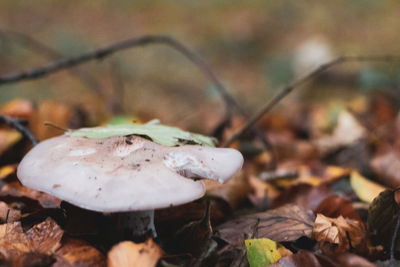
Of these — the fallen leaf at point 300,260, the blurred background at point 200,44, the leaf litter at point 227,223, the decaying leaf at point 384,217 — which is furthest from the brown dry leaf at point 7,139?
the blurred background at point 200,44

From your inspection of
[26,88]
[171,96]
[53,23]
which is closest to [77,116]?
[171,96]

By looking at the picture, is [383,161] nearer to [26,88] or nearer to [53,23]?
[26,88]

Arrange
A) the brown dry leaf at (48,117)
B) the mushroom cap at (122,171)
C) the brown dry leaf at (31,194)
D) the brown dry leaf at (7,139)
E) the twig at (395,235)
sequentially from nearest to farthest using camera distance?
the mushroom cap at (122,171) → the twig at (395,235) → the brown dry leaf at (31,194) → the brown dry leaf at (7,139) → the brown dry leaf at (48,117)

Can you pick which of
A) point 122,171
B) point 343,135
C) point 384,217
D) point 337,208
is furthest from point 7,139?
point 343,135

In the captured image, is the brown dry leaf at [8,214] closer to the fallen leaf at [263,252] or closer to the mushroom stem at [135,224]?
the mushroom stem at [135,224]

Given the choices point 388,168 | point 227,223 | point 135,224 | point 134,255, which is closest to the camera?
point 134,255

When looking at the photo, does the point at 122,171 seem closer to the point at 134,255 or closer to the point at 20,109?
the point at 134,255
